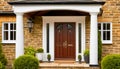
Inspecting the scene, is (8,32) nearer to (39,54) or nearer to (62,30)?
(39,54)

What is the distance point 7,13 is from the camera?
21.4m

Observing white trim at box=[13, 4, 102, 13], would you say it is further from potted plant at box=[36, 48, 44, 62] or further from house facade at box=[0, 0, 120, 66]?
potted plant at box=[36, 48, 44, 62]

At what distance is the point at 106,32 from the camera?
21578mm

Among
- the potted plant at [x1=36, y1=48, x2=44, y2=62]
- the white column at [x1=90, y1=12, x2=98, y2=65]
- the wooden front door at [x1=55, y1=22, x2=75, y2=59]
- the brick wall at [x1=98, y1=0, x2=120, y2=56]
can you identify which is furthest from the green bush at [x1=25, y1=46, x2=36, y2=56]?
the brick wall at [x1=98, y1=0, x2=120, y2=56]

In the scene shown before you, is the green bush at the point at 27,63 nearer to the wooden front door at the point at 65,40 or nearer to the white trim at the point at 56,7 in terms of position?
the white trim at the point at 56,7

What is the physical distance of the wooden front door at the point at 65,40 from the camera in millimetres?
21969

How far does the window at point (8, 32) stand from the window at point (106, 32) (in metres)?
5.23

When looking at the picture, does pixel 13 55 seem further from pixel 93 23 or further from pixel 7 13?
pixel 93 23

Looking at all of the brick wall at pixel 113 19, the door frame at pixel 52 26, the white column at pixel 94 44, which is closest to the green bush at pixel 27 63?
the white column at pixel 94 44

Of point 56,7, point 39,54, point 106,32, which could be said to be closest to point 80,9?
point 56,7

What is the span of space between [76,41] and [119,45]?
2.57 metres

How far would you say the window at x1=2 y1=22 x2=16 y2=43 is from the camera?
21797mm

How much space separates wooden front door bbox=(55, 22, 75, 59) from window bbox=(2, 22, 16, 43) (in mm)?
2604

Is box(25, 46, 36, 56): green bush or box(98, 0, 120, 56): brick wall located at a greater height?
box(98, 0, 120, 56): brick wall
